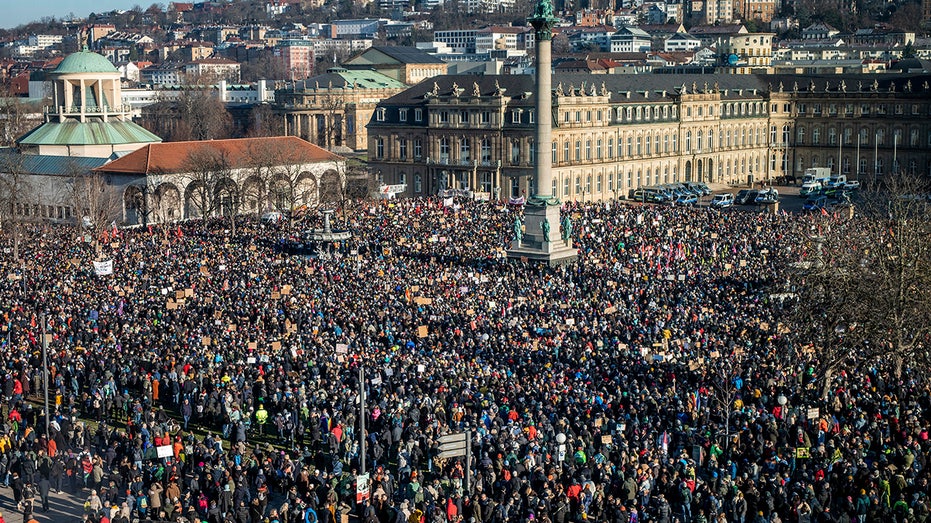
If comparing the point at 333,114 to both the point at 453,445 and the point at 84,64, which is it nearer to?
the point at 84,64

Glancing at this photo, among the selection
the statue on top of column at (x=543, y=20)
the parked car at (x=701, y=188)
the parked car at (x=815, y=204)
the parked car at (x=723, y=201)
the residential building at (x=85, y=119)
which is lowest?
the parked car at (x=701, y=188)

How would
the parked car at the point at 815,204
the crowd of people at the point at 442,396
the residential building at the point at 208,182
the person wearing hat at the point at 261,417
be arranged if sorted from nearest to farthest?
the crowd of people at the point at 442,396, the person wearing hat at the point at 261,417, the residential building at the point at 208,182, the parked car at the point at 815,204

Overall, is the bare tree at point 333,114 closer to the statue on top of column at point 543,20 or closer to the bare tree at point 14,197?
the bare tree at point 14,197

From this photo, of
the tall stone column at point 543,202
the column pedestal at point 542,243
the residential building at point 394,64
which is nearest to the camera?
the column pedestal at point 542,243

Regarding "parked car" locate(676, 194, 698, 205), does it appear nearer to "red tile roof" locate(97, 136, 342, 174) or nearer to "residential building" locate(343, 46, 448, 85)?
"red tile roof" locate(97, 136, 342, 174)

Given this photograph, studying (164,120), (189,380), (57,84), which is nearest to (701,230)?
(189,380)

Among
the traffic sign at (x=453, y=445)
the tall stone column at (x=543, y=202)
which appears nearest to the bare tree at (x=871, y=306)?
the traffic sign at (x=453, y=445)

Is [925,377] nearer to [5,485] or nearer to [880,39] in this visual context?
[5,485]
